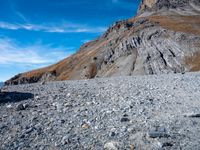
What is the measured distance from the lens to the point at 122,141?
476 inches

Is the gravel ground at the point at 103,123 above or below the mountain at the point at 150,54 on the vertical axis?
below

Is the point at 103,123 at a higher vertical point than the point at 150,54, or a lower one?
lower

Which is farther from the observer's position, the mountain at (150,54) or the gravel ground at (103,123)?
the mountain at (150,54)

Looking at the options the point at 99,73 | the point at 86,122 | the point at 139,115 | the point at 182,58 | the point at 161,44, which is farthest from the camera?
the point at 99,73

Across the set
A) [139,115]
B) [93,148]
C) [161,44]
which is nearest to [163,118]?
[139,115]

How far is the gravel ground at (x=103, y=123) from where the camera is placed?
12.0 m

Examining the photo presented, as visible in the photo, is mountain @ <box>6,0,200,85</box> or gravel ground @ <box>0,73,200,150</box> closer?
gravel ground @ <box>0,73,200,150</box>

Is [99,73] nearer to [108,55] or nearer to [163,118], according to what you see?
[108,55]

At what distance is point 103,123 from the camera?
47.6 ft

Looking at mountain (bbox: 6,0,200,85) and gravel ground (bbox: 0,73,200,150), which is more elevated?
mountain (bbox: 6,0,200,85)

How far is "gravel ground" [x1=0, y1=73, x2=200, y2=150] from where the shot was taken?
12.0 m

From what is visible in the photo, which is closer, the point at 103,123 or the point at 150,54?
the point at 103,123

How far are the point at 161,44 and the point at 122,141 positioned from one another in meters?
103

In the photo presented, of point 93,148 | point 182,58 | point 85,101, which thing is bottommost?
point 93,148
